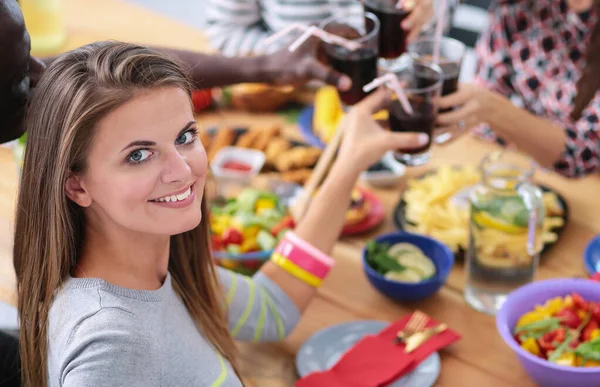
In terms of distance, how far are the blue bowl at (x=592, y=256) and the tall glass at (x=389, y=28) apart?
58cm

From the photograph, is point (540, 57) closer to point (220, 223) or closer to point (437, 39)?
point (437, 39)

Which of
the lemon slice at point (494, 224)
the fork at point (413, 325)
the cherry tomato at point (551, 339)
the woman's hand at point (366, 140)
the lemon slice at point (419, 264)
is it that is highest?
the woman's hand at point (366, 140)

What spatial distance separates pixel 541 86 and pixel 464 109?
0.62 meters

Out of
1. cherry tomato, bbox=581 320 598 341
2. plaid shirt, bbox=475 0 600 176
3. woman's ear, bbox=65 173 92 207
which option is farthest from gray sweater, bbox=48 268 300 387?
plaid shirt, bbox=475 0 600 176

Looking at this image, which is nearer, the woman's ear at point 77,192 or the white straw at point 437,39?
the woman's ear at point 77,192

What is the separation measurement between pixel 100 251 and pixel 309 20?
5.48 feet

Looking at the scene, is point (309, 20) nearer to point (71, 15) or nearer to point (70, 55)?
point (71, 15)

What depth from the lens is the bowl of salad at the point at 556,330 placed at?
131cm

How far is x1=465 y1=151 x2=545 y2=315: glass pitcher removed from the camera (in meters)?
1.53

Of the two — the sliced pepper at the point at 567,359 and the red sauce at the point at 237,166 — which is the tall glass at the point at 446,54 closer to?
the red sauce at the point at 237,166

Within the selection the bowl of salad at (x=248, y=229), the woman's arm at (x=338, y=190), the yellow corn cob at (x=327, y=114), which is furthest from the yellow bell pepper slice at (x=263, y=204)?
the yellow corn cob at (x=327, y=114)

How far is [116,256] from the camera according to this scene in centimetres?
120

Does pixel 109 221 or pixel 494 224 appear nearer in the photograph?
pixel 109 221

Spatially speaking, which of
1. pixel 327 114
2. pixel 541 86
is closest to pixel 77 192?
pixel 327 114
